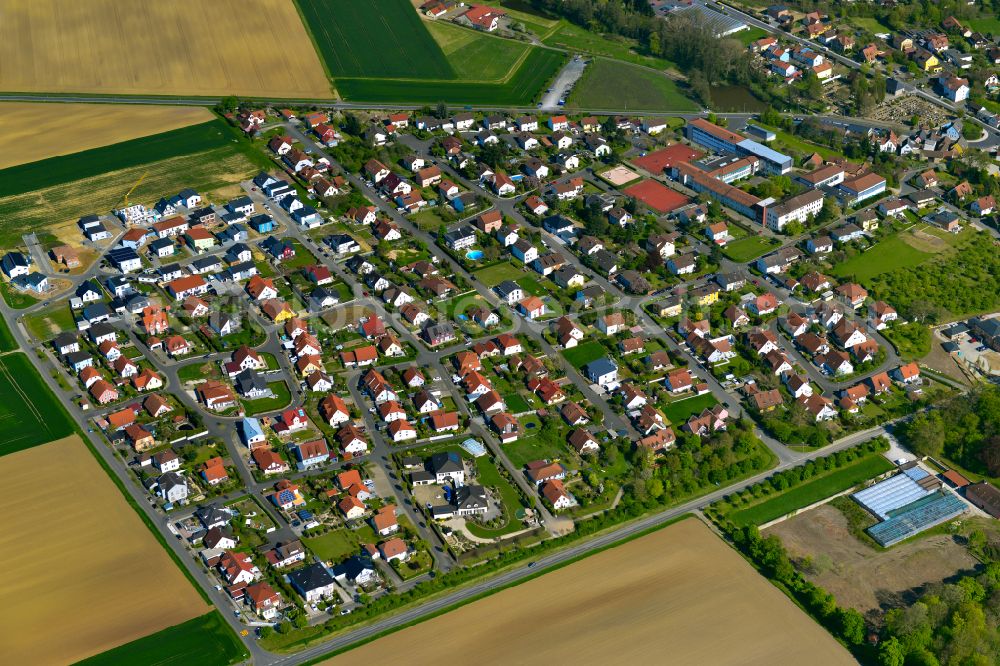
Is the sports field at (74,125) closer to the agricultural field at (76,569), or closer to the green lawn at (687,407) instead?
the agricultural field at (76,569)

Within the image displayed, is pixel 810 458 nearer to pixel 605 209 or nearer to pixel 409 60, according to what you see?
pixel 605 209

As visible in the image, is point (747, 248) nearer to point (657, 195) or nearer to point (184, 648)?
point (657, 195)

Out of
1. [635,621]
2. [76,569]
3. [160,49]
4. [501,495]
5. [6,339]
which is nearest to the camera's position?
[635,621]

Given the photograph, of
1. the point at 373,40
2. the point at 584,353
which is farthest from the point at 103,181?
the point at 584,353

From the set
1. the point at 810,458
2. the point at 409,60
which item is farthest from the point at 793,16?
the point at 810,458

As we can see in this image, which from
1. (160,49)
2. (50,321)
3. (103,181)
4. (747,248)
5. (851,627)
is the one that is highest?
(747,248)

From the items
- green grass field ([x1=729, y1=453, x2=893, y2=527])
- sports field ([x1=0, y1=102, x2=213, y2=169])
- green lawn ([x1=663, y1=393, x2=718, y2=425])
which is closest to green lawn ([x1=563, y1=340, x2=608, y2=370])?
green lawn ([x1=663, y1=393, x2=718, y2=425])

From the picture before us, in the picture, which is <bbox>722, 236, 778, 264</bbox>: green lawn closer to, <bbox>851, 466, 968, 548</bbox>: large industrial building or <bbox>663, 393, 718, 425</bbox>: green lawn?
<bbox>663, 393, 718, 425</bbox>: green lawn

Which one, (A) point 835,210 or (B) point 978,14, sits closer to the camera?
(A) point 835,210
